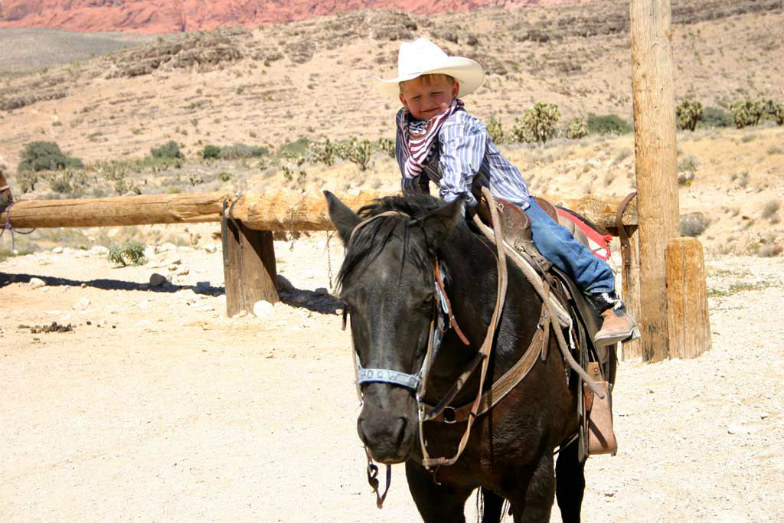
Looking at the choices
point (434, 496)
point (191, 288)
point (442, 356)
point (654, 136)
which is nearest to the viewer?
point (442, 356)

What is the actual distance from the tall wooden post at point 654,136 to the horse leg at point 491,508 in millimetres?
3433

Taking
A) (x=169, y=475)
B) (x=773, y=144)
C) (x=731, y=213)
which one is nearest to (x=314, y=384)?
(x=169, y=475)

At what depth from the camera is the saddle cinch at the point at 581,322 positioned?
9.80ft

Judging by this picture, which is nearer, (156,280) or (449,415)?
(449,415)

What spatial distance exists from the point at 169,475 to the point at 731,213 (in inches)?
519

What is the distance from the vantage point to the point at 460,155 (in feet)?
8.98

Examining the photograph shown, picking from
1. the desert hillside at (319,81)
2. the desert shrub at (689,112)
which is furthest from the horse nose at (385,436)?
the desert shrub at (689,112)

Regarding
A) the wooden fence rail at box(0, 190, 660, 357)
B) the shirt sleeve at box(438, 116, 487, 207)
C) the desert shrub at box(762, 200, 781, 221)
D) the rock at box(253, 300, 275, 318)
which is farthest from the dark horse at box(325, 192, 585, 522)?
the desert shrub at box(762, 200, 781, 221)

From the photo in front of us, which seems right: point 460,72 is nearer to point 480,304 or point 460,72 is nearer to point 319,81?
point 480,304

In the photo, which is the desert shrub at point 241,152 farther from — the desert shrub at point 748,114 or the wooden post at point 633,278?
the wooden post at point 633,278

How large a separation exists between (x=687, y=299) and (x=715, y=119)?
3320cm

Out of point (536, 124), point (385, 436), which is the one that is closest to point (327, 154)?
point (536, 124)

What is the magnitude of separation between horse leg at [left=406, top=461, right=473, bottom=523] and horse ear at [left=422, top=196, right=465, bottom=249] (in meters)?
0.94

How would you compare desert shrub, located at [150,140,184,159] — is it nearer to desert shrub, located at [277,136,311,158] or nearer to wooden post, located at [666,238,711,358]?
desert shrub, located at [277,136,311,158]
